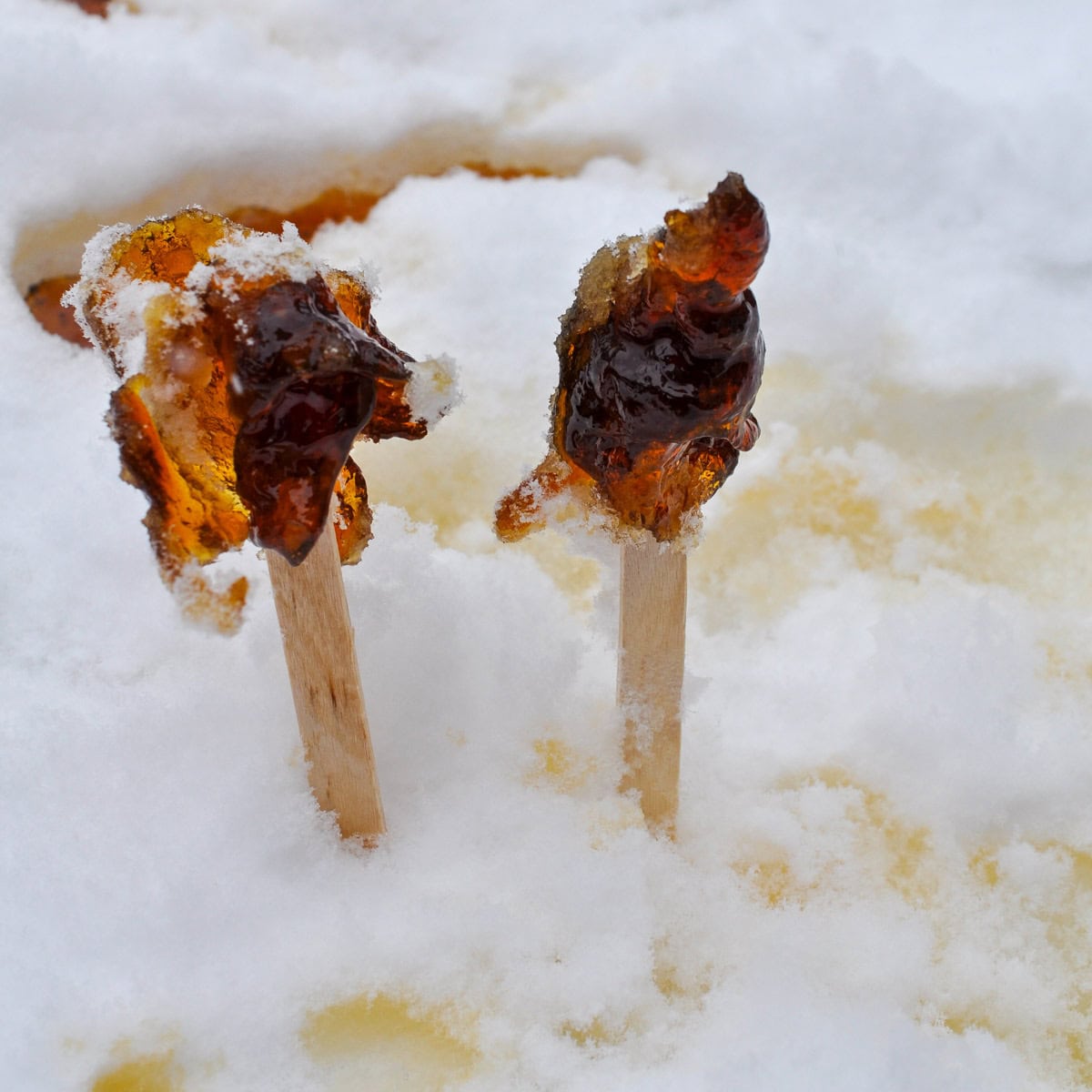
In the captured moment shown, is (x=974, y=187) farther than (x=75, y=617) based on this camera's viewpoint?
Yes

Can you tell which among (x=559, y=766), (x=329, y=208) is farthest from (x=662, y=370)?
(x=329, y=208)

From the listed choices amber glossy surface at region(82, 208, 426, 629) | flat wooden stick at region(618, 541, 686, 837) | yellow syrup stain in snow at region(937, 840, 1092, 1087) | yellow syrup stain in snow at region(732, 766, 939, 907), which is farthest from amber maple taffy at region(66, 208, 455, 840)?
yellow syrup stain in snow at region(937, 840, 1092, 1087)

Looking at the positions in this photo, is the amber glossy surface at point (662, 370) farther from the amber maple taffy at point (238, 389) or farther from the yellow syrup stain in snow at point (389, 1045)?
the yellow syrup stain in snow at point (389, 1045)

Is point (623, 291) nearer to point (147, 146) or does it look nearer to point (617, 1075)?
point (617, 1075)

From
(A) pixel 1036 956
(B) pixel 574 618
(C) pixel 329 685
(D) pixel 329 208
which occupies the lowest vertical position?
(A) pixel 1036 956

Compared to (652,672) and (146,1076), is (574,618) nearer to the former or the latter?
(652,672)

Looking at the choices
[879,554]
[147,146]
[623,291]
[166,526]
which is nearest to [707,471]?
[623,291]
